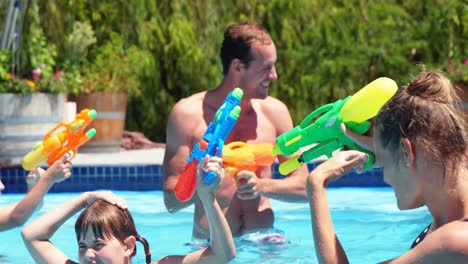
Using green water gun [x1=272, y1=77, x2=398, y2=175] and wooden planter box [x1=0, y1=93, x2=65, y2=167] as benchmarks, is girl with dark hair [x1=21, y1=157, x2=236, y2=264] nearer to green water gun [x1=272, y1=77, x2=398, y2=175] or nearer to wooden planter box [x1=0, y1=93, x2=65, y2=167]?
green water gun [x1=272, y1=77, x2=398, y2=175]

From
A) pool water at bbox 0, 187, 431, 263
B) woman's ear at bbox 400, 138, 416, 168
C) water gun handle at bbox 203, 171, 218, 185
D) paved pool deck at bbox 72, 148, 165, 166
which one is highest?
woman's ear at bbox 400, 138, 416, 168

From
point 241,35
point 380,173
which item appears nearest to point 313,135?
point 241,35

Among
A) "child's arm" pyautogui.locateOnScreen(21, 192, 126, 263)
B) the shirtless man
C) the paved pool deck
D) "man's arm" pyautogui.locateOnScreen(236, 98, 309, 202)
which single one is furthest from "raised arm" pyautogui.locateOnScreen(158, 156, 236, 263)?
the paved pool deck

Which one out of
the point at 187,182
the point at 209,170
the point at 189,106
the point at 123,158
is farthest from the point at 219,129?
the point at 123,158

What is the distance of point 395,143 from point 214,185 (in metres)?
0.72

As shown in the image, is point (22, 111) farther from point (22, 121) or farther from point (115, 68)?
point (115, 68)

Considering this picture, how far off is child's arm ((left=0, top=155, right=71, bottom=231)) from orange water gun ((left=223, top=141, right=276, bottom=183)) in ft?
2.29

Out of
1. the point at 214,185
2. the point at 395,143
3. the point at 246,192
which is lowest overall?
the point at 246,192

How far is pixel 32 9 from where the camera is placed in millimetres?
11219

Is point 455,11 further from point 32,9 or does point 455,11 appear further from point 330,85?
point 32,9

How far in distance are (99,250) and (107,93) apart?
8.07m

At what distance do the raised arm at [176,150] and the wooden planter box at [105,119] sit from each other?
6090mm

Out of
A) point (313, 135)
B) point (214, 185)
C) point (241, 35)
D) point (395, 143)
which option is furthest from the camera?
point (241, 35)

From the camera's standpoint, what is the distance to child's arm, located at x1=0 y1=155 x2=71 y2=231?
397 centimetres
